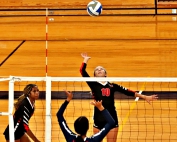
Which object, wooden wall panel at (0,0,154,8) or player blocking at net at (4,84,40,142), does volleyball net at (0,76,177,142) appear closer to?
player blocking at net at (4,84,40,142)

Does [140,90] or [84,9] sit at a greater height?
[84,9]

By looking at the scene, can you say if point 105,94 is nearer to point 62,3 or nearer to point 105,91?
point 105,91

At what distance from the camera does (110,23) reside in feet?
60.4

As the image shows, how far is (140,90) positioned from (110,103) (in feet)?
15.2

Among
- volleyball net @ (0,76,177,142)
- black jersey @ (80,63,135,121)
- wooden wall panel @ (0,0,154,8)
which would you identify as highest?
wooden wall panel @ (0,0,154,8)

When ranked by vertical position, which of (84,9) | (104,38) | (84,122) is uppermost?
(84,9)

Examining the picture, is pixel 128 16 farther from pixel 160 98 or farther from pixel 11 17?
pixel 160 98

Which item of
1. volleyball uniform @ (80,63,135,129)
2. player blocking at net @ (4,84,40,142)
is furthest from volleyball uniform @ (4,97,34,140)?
volleyball uniform @ (80,63,135,129)

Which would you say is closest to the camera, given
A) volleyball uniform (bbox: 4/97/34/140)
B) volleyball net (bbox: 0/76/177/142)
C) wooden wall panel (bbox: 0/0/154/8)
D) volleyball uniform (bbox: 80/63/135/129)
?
volleyball uniform (bbox: 4/97/34/140)

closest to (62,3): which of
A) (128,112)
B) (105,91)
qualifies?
(128,112)

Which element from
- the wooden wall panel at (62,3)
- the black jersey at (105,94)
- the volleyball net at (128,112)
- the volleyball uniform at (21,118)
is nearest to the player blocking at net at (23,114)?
the volleyball uniform at (21,118)

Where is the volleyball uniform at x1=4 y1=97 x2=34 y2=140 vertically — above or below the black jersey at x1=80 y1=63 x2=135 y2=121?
below

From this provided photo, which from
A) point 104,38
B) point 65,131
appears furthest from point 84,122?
point 104,38

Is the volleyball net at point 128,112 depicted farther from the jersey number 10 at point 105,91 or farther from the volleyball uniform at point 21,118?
the volleyball uniform at point 21,118
